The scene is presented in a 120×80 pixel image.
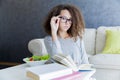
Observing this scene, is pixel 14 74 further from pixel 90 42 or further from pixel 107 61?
pixel 90 42

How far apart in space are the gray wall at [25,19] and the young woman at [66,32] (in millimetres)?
2058

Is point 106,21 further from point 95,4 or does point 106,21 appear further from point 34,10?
point 34,10

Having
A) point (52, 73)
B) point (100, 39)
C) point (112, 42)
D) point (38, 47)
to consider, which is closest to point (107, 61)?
point (112, 42)

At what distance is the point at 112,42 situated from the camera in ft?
10.3

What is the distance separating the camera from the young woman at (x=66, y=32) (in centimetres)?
170

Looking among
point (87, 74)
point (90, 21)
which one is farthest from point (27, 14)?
point (87, 74)

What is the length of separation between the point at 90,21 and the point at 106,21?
0.27 m

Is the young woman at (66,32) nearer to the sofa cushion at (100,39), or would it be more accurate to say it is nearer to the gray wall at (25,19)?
the sofa cushion at (100,39)

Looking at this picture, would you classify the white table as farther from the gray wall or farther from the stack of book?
the gray wall

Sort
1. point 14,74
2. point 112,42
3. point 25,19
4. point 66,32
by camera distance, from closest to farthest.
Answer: point 14,74 < point 66,32 < point 112,42 < point 25,19

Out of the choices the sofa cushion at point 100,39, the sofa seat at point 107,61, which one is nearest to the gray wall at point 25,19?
the sofa cushion at point 100,39

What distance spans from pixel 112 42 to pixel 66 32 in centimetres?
145

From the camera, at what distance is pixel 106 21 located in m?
3.81

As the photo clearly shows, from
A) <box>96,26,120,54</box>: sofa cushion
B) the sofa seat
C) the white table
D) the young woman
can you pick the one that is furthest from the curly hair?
<box>96,26,120,54</box>: sofa cushion
